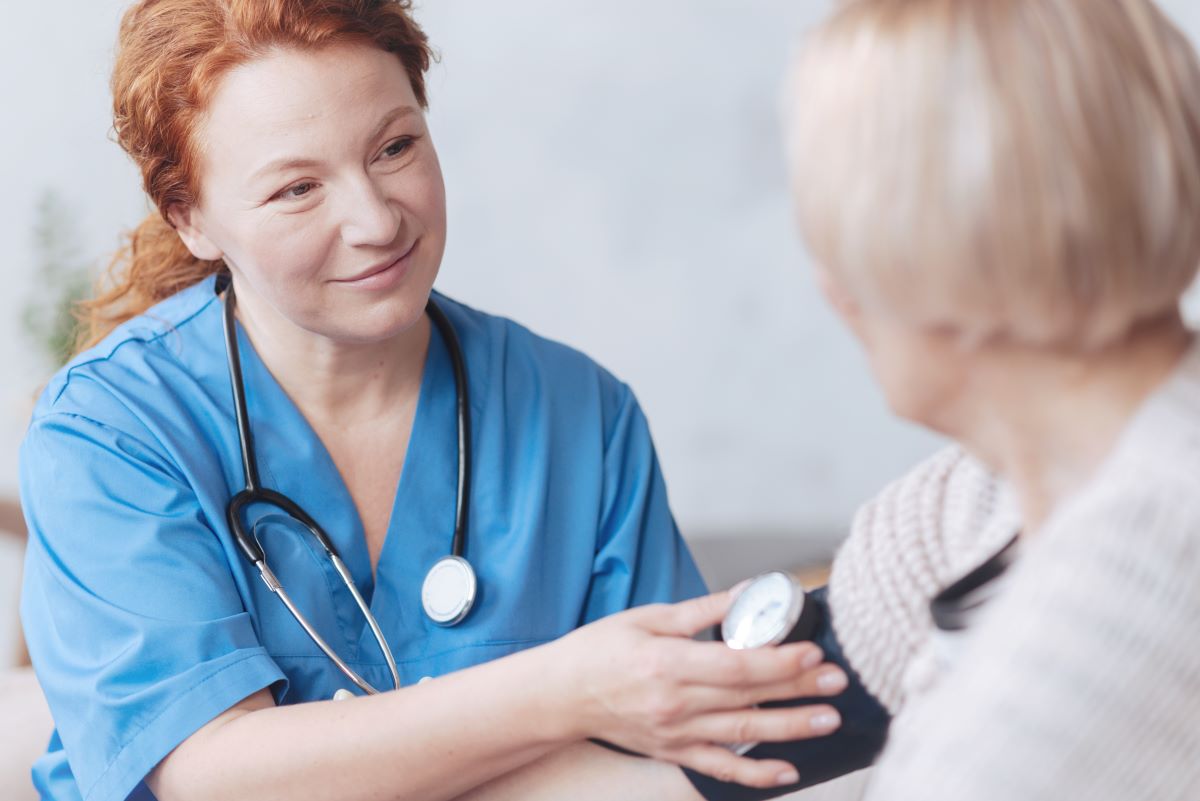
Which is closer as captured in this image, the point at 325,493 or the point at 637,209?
the point at 325,493

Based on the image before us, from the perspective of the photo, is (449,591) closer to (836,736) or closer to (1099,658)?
(836,736)

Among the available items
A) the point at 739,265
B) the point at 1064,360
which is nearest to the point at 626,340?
the point at 739,265

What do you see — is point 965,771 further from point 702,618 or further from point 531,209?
point 531,209

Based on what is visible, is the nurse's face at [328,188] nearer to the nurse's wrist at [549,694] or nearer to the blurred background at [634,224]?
the nurse's wrist at [549,694]

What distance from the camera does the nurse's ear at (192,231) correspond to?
143 centimetres

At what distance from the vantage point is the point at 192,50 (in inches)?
52.1

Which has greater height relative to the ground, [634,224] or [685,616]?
[634,224]

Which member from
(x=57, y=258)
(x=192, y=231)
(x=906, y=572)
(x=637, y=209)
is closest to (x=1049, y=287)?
(x=906, y=572)

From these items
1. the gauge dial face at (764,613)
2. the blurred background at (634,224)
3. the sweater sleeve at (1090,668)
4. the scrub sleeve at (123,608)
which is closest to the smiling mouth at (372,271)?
the scrub sleeve at (123,608)

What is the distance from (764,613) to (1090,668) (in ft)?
0.97

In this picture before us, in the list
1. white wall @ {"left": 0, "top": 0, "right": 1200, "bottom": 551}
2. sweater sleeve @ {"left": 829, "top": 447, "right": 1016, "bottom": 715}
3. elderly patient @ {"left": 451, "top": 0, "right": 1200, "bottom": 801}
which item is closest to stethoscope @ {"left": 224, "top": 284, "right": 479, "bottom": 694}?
sweater sleeve @ {"left": 829, "top": 447, "right": 1016, "bottom": 715}

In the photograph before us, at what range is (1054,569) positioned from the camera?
2.48 feet

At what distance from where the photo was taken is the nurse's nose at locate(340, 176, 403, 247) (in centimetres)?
130

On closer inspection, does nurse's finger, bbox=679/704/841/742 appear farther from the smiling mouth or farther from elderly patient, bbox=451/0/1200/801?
the smiling mouth
